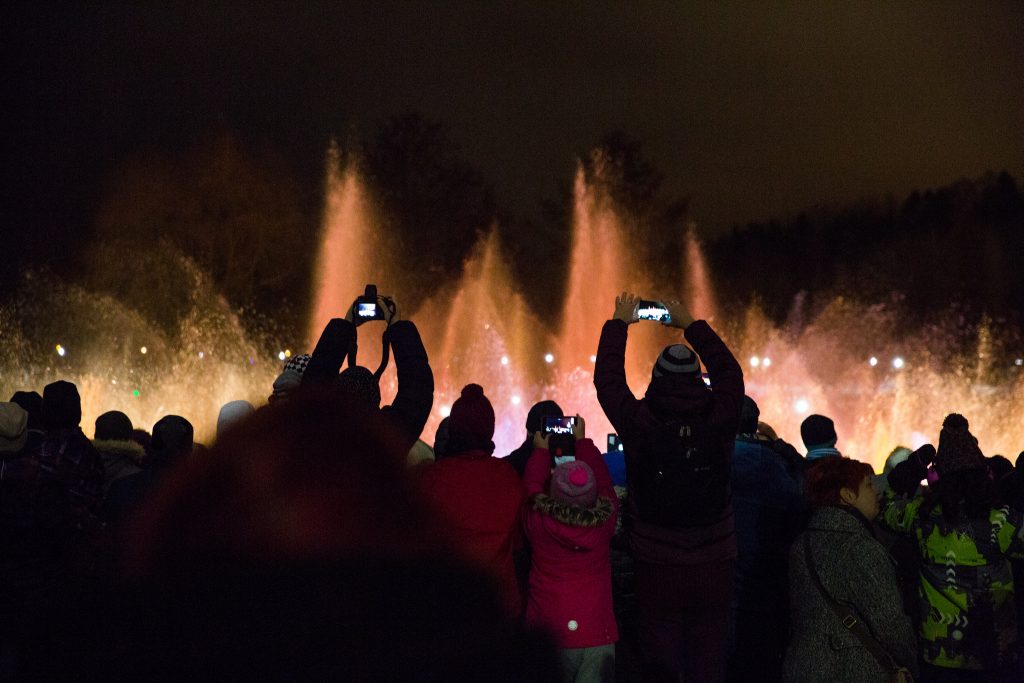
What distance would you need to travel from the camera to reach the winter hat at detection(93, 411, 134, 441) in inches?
256

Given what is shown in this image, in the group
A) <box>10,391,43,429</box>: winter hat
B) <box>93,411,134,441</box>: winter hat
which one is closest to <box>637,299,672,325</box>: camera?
<box>93,411,134,441</box>: winter hat

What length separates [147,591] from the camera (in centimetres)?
129

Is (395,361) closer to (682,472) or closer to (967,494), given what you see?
(682,472)

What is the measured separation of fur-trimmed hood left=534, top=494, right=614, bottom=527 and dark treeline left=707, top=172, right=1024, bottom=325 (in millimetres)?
54515

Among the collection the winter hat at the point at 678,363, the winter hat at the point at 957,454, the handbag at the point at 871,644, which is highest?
the winter hat at the point at 678,363

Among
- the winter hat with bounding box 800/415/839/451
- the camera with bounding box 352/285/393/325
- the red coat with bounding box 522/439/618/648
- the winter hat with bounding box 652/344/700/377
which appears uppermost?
the camera with bounding box 352/285/393/325

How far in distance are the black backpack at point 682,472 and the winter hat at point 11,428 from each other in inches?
123

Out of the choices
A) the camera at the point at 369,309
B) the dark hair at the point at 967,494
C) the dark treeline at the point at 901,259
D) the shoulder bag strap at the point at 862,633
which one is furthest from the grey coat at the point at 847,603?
the dark treeline at the point at 901,259

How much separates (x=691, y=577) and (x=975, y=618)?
5.91 ft

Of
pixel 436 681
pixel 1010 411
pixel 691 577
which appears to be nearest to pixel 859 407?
pixel 1010 411

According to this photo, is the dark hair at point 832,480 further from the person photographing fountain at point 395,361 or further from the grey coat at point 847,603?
the person photographing fountain at point 395,361

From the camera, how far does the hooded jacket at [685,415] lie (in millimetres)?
4469

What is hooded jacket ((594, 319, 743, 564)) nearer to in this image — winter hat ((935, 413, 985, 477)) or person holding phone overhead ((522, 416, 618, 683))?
person holding phone overhead ((522, 416, 618, 683))

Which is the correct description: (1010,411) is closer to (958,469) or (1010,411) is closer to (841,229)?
(958,469)
